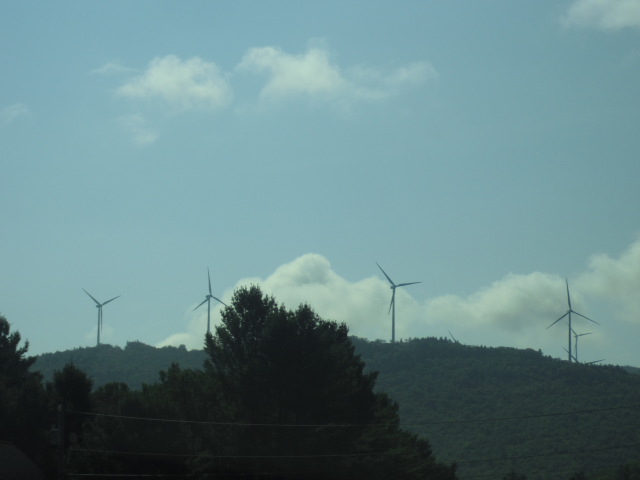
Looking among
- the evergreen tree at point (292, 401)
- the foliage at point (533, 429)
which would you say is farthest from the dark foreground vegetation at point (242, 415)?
the foliage at point (533, 429)

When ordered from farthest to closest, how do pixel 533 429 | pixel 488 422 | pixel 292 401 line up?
pixel 488 422, pixel 533 429, pixel 292 401

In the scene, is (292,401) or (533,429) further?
(533,429)

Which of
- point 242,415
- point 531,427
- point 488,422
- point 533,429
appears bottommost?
point 242,415

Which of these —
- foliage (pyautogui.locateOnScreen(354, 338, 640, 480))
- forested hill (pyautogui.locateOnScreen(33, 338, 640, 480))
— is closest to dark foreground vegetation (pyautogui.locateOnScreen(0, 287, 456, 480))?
forested hill (pyautogui.locateOnScreen(33, 338, 640, 480))

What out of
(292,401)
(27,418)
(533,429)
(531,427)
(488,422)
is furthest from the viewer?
(488,422)

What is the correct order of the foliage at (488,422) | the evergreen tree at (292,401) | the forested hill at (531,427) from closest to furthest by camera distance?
the evergreen tree at (292,401) → the foliage at (488,422) → the forested hill at (531,427)

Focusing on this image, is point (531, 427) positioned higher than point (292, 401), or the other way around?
point (531, 427)

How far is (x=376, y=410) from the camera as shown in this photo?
241 feet

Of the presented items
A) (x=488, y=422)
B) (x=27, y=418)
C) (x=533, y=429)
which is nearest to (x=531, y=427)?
(x=533, y=429)

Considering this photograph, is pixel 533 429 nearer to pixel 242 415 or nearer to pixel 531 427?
pixel 531 427

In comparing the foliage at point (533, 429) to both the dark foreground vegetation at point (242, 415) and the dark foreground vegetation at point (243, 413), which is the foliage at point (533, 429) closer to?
the dark foreground vegetation at point (243, 413)

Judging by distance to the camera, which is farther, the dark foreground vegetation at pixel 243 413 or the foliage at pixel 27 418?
Result: the foliage at pixel 27 418

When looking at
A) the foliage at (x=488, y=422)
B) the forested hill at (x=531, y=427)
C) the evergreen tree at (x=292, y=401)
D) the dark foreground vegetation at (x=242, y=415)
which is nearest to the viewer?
the dark foreground vegetation at (x=242, y=415)

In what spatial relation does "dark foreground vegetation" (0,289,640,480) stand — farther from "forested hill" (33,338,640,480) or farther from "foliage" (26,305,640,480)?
"forested hill" (33,338,640,480)
